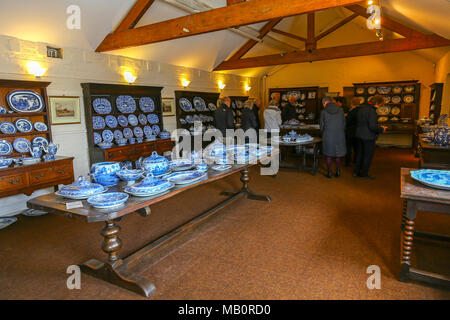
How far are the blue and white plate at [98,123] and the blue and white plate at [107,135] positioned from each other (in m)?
0.12

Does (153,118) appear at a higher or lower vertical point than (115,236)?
higher

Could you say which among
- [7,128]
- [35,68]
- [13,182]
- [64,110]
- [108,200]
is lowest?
[13,182]

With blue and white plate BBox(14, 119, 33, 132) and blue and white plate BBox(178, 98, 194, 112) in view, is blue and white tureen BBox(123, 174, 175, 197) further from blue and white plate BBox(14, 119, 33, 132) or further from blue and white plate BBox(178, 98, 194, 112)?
blue and white plate BBox(178, 98, 194, 112)

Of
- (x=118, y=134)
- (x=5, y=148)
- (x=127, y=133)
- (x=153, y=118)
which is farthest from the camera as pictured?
(x=153, y=118)

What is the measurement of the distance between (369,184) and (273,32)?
5.64 metres

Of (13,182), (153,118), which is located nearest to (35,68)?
(13,182)

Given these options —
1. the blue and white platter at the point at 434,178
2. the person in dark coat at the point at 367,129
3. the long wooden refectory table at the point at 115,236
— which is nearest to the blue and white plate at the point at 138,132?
the long wooden refectory table at the point at 115,236

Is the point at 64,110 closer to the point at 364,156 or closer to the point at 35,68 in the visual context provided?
the point at 35,68

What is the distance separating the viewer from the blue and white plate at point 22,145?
412 cm

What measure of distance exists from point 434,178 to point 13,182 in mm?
4526

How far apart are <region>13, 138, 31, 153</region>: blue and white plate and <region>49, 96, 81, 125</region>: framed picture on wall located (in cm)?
54

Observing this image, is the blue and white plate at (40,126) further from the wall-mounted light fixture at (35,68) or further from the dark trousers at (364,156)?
the dark trousers at (364,156)

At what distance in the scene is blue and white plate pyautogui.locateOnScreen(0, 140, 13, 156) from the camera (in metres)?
3.96

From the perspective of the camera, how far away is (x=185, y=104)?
7395 mm
